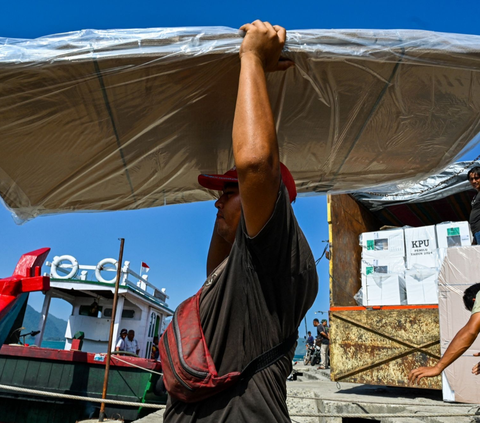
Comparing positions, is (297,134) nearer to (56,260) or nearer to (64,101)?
(64,101)

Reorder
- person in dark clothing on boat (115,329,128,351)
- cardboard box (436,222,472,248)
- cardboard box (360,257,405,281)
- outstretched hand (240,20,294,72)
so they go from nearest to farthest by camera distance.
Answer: outstretched hand (240,20,294,72) < cardboard box (436,222,472,248) < cardboard box (360,257,405,281) < person in dark clothing on boat (115,329,128,351)

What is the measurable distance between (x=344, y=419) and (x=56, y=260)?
34.0ft

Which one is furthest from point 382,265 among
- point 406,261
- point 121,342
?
point 121,342

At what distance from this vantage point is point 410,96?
1.54 m

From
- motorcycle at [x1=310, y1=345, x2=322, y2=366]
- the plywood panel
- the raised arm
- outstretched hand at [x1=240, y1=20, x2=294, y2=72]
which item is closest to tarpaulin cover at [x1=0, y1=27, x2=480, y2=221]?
outstretched hand at [x1=240, y1=20, x2=294, y2=72]

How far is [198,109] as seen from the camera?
5.15 feet

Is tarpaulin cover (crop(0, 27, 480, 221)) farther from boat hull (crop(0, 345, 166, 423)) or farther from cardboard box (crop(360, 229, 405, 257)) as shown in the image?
boat hull (crop(0, 345, 166, 423))

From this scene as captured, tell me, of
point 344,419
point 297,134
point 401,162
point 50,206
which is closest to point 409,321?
point 344,419

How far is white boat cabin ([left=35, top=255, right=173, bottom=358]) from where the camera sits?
11.2 meters

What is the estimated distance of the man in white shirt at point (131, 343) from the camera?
36.2 ft

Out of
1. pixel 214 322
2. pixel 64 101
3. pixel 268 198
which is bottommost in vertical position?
pixel 214 322

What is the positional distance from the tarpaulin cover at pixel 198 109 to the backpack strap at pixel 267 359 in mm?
933

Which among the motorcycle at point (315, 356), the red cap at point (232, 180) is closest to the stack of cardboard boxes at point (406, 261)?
the red cap at point (232, 180)

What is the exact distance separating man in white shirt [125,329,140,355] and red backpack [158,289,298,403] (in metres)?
10.9
